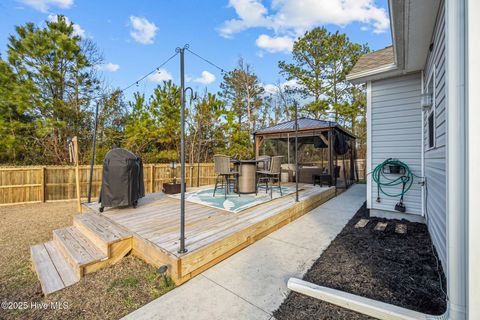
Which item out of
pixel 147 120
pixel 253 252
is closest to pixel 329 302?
pixel 253 252

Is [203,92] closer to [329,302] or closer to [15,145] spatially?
[15,145]

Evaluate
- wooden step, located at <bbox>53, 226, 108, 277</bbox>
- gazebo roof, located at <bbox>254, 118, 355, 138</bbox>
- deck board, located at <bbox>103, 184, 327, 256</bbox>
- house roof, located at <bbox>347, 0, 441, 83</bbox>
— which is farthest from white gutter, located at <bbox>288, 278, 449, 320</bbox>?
gazebo roof, located at <bbox>254, 118, 355, 138</bbox>

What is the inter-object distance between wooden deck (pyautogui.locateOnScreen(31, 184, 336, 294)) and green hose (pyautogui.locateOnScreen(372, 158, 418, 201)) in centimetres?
216

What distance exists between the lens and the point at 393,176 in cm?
435

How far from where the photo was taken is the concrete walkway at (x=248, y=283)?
1.87 meters

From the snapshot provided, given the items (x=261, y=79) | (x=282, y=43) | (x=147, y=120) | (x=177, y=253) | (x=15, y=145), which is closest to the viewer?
(x=177, y=253)

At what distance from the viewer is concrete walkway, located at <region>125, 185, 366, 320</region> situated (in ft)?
6.12

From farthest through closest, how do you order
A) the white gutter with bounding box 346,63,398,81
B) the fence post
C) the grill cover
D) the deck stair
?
the fence post
the white gutter with bounding box 346,63,398,81
the grill cover
the deck stair

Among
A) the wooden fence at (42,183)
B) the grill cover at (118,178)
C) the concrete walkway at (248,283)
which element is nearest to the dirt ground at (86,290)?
the concrete walkway at (248,283)

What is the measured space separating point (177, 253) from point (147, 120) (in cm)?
830

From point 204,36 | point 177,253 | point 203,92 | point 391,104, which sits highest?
point 204,36

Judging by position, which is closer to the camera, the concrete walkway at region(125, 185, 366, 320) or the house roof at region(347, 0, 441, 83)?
the concrete walkway at region(125, 185, 366, 320)

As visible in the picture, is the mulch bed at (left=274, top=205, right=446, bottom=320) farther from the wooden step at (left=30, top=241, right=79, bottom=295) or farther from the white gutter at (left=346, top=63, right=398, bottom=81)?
the white gutter at (left=346, top=63, right=398, bottom=81)

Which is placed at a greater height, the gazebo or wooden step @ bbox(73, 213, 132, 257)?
the gazebo
